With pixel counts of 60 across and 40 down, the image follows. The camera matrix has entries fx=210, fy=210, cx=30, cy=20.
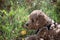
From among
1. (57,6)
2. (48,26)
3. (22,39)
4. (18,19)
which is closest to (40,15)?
(48,26)

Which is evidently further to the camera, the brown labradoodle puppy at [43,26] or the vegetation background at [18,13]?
the vegetation background at [18,13]

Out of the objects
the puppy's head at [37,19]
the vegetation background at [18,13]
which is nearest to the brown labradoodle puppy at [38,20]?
the puppy's head at [37,19]

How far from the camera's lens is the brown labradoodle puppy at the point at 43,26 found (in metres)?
3.01

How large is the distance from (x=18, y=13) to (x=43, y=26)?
1.32 meters

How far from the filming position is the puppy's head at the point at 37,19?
303cm

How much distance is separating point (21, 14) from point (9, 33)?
2.17 ft

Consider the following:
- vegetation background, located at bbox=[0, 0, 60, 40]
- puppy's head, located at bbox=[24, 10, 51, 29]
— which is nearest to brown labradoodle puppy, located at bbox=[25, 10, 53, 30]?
puppy's head, located at bbox=[24, 10, 51, 29]

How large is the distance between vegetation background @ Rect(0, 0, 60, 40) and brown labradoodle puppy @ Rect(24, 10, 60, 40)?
700mm

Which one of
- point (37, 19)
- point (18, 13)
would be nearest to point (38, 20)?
point (37, 19)

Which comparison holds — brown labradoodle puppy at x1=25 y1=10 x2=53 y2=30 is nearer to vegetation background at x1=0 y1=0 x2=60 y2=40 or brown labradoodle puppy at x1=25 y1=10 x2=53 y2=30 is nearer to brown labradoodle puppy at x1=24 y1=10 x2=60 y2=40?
brown labradoodle puppy at x1=24 y1=10 x2=60 y2=40

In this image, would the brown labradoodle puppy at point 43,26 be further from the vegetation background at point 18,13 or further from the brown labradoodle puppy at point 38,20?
the vegetation background at point 18,13

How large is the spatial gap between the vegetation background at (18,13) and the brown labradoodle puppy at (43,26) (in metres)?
0.70

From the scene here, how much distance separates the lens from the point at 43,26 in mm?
3096

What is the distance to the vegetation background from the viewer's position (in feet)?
12.8
